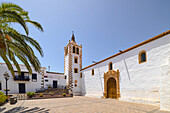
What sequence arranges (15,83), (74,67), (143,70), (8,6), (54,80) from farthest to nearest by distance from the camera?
(54,80), (74,67), (15,83), (143,70), (8,6)

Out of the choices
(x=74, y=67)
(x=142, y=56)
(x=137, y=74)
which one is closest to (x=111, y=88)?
(x=137, y=74)

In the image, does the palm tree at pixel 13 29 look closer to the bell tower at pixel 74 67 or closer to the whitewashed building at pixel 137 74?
the whitewashed building at pixel 137 74

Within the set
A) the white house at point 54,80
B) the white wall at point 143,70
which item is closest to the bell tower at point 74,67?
the white house at point 54,80

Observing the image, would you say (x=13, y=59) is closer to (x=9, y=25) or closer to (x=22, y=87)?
(x=9, y=25)

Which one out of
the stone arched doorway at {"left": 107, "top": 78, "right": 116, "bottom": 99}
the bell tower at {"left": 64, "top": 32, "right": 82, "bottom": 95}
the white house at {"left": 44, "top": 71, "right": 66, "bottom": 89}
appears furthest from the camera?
the white house at {"left": 44, "top": 71, "right": 66, "bottom": 89}

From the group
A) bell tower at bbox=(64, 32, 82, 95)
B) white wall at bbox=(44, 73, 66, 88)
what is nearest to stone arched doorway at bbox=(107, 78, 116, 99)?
bell tower at bbox=(64, 32, 82, 95)

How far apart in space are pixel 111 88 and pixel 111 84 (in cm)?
46

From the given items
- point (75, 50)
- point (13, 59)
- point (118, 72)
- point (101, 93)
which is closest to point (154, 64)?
point (118, 72)

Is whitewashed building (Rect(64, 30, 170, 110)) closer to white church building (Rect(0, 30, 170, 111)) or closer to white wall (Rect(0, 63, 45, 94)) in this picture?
white church building (Rect(0, 30, 170, 111))

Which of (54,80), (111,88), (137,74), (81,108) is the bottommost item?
(54,80)

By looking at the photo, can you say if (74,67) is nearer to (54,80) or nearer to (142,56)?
(54,80)

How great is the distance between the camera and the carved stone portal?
38.0 feet

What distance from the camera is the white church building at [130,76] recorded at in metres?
7.79

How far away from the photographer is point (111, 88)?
41.0 ft
